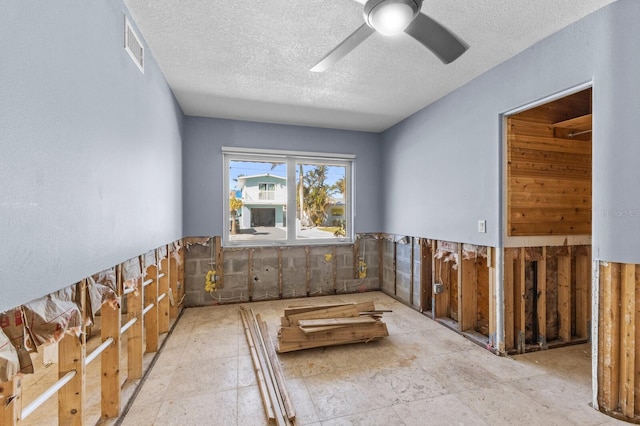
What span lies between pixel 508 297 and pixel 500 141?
5.26ft

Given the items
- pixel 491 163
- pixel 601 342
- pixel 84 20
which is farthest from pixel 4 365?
pixel 491 163

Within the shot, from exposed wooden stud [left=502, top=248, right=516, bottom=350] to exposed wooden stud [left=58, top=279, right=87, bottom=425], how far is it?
345 cm

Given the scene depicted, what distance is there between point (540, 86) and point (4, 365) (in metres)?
3.79

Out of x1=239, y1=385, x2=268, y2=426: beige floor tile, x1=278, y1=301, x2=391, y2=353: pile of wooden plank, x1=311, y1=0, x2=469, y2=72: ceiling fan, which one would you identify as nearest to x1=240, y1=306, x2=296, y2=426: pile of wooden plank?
x1=239, y1=385, x2=268, y2=426: beige floor tile

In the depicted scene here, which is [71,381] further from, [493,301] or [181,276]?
[493,301]

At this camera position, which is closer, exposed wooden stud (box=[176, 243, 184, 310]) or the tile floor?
the tile floor

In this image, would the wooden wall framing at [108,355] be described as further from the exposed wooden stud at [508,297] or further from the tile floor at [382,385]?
the exposed wooden stud at [508,297]

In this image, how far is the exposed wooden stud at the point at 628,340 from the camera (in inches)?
75.7

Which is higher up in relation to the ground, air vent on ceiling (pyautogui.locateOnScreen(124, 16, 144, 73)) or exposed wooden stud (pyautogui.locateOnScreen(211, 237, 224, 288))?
air vent on ceiling (pyautogui.locateOnScreen(124, 16, 144, 73))

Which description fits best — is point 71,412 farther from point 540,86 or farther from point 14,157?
point 540,86

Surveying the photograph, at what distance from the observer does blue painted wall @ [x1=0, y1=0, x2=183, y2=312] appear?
1.01 metres

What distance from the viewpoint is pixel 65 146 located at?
4.26 ft

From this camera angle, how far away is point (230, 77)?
10.1ft

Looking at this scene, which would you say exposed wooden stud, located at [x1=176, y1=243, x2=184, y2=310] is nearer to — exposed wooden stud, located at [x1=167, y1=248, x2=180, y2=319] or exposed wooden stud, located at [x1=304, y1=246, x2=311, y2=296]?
exposed wooden stud, located at [x1=167, y1=248, x2=180, y2=319]
